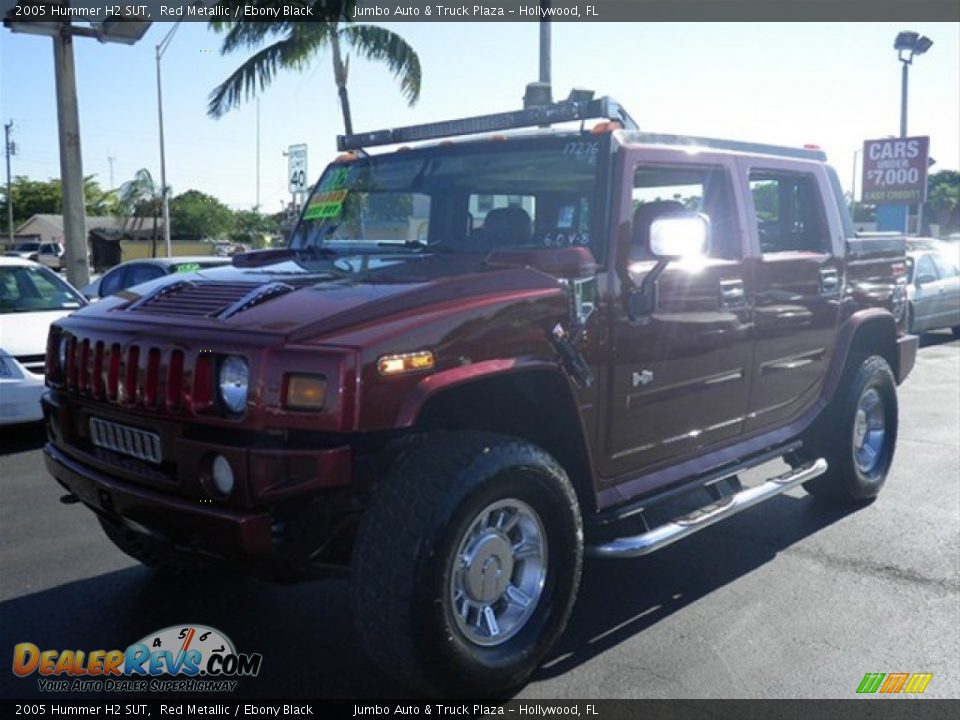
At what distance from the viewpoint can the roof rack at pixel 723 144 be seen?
4.05m

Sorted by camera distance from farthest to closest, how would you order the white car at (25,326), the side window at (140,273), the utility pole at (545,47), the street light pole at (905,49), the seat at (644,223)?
the street light pole at (905,49) → the utility pole at (545,47) → the side window at (140,273) → the white car at (25,326) → the seat at (644,223)

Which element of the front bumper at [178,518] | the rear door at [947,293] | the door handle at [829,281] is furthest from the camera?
the rear door at [947,293]

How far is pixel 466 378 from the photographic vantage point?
3111 mm

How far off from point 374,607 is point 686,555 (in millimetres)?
2442

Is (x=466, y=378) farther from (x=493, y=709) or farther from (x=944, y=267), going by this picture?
(x=944, y=267)

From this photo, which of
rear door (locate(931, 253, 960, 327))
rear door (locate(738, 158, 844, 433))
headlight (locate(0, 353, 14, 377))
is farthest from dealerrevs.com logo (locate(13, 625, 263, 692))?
rear door (locate(931, 253, 960, 327))

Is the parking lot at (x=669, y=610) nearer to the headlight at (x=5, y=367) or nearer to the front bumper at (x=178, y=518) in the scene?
the front bumper at (x=178, y=518)

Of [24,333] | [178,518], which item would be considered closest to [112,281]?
[24,333]

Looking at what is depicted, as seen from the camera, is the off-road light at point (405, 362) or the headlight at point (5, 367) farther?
the headlight at point (5, 367)

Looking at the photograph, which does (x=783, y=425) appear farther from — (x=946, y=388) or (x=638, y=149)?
(x=946, y=388)

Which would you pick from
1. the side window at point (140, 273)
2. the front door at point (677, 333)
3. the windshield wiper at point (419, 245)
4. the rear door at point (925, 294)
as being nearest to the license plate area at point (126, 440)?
the windshield wiper at point (419, 245)

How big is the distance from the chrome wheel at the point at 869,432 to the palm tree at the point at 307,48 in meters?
12.9

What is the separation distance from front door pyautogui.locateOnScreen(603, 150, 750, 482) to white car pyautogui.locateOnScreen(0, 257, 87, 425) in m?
4.26

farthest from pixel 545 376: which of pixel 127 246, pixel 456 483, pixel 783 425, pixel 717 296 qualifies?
pixel 127 246
